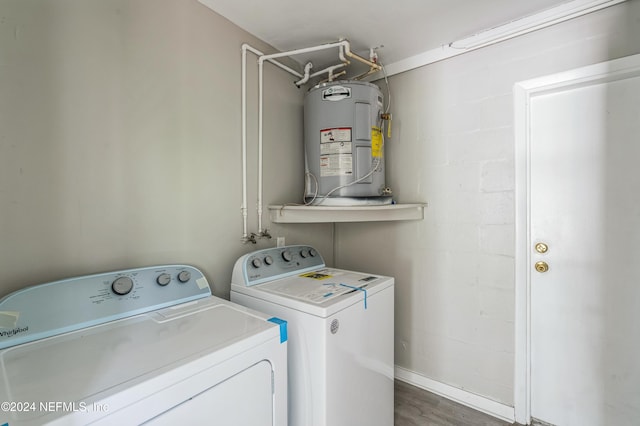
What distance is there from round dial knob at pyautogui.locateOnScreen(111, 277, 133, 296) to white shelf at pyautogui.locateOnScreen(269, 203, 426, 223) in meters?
0.89

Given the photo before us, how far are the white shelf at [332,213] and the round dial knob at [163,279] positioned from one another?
0.76 m

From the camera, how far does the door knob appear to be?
5.47 feet

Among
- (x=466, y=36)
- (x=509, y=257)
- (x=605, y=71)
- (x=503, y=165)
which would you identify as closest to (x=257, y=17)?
(x=466, y=36)

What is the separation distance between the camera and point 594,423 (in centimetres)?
155

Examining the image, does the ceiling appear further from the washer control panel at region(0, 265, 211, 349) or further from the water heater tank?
the washer control panel at region(0, 265, 211, 349)

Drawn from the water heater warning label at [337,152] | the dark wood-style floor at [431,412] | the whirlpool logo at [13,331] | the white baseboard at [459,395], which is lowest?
the dark wood-style floor at [431,412]

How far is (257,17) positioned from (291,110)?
0.59m

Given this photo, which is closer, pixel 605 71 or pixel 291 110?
pixel 605 71

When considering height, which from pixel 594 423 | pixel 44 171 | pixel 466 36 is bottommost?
pixel 594 423

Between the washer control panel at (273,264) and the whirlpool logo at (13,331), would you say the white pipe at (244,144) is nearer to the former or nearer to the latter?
the washer control panel at (273,264)

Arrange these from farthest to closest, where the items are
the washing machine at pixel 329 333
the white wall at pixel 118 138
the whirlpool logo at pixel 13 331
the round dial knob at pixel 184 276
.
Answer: the round dial knob at pixel 184 276 → the washing machine at pixel 329 333 → the white wall at pixel 118 138 → the whirlpool logo at pixel 13 331

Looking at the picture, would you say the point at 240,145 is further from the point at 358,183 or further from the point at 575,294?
the point at 575,294

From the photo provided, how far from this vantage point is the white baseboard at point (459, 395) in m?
1.72

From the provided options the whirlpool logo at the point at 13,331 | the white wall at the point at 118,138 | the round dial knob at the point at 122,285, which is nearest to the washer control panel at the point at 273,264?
the white wall at the point at 118,138
